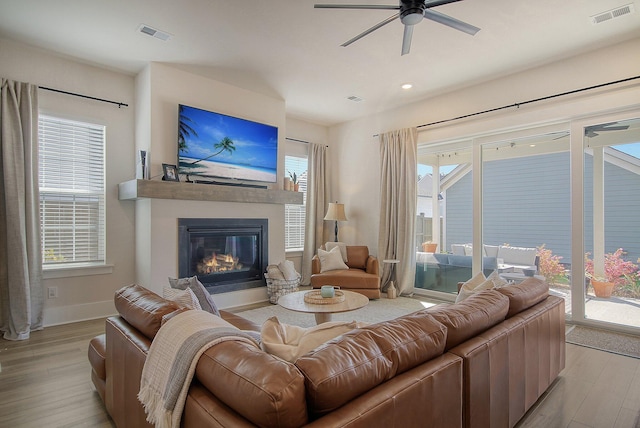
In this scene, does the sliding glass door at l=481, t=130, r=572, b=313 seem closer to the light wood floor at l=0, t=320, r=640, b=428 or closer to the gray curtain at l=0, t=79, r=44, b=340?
the light wood floor at l=0, t=320, r=640, b=428

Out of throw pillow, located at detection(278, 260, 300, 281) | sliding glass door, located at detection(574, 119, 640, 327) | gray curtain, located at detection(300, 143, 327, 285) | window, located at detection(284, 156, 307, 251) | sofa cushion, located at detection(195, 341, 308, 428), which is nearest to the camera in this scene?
sofa cushion, located at detection(195, 341, 308, 428)

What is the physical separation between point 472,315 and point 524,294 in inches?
27.9

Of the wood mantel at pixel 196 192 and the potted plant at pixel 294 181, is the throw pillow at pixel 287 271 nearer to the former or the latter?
the wood mantel at pixel 196 192

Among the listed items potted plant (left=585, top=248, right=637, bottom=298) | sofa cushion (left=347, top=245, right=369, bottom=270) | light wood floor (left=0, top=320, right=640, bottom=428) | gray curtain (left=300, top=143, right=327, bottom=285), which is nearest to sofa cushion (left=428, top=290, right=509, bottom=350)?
light wood floor (left=0, top=320, right=640, bottom=428)

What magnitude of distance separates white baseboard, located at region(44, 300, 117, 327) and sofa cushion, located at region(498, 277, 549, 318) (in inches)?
167

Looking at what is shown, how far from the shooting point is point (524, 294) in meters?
2.17

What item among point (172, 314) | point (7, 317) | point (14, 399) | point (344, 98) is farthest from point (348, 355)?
point (344, 98)

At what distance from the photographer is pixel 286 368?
104cm

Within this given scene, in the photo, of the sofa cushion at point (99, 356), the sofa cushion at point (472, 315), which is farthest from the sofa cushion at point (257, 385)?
the sofa cushion at point (99, 356)

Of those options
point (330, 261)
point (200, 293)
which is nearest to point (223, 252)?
point (330, 261)

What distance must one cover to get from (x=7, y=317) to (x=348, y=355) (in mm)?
3986

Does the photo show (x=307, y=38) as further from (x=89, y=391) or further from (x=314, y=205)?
(x=89, y=391)

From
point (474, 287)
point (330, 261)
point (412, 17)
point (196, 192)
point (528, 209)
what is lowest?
point (330, 261)

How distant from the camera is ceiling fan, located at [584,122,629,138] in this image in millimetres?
3689
